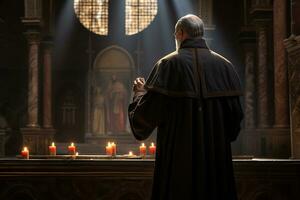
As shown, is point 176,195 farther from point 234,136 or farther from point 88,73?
point 88,73

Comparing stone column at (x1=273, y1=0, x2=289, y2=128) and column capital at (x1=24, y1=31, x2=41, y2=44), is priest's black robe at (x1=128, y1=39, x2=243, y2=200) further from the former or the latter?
column capital at (x1=24, y1=31, x2=41, y2=44)

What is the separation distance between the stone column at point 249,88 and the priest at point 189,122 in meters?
13.0

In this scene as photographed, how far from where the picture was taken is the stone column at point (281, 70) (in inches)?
474

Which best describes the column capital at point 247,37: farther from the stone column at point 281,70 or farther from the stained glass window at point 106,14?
the stone column at point 281,70

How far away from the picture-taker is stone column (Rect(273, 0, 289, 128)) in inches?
474

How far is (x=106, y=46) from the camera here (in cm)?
1942

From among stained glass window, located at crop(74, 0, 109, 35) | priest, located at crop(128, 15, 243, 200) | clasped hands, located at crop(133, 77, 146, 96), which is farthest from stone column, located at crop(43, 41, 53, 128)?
priest, located at crop(128, 15, 243, 200)

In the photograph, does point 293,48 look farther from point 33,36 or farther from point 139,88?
point 33,36

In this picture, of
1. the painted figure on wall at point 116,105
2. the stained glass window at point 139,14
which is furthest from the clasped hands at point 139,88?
the stained glass window at point 139,14

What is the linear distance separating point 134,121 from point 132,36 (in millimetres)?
15393

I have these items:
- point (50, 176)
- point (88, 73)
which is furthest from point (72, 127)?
point (50, 176)

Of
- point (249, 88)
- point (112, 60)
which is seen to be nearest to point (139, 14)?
point (112, 60)

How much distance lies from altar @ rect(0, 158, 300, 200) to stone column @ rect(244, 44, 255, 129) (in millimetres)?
11246

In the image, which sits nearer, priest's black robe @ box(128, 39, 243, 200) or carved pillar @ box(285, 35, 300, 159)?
priest's black robe @ box(128, 39, 243, 200)
